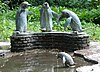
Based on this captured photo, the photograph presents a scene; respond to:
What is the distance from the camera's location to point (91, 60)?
719cm

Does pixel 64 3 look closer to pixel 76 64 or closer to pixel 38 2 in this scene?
pixel 38 2

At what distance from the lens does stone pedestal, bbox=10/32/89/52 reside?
8.80 m

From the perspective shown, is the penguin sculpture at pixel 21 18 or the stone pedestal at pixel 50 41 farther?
the penguin sculpture at pixel 21 18

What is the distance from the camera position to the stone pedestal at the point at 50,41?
347 inches

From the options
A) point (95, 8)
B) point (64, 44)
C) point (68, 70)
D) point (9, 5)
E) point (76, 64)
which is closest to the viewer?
point (68, 70)

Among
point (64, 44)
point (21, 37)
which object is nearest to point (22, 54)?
point (21, 37)

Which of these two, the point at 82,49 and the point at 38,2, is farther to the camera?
the point at 38,2

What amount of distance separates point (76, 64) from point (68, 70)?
0.59m

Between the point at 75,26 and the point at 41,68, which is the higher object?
the point at 75,26

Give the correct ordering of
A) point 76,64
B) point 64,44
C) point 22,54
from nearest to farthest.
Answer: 1. point 76,64
2. point 22,54
3. point 64,44

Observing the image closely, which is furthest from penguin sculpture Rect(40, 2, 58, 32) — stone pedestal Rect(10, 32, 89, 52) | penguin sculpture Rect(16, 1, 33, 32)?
penguin sculpture Rect(16, 1, 33, 32)

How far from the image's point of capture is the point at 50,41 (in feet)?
30.8

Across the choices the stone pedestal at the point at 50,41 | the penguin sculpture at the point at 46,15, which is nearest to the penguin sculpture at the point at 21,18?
the stone pedestal at the point at 50,41

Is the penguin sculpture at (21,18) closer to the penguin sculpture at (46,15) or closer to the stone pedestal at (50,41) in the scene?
the stone pedestal at (50,41)
